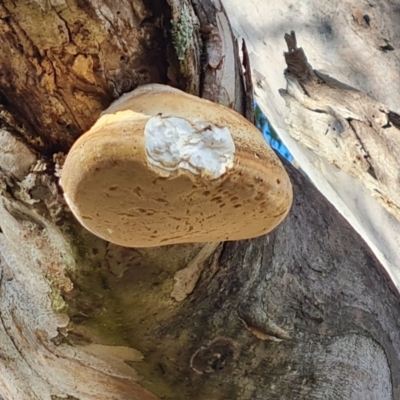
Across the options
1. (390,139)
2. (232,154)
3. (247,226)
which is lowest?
(390,139)

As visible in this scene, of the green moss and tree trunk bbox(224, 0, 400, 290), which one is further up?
the green moss

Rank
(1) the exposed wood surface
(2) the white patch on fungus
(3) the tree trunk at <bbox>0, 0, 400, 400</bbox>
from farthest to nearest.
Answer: (1) the exposed wood surface
(3) the tree trunk at <bbox>0, 0, 400, 400</bbox>
(2) the white patch on fungus

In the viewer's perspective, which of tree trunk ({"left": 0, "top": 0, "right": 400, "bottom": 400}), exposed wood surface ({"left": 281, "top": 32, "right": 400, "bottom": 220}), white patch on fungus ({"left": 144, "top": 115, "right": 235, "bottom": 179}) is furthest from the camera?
exposed wood surface ({"left": 281, "top": 32, "right": 400, "bottom": 220})

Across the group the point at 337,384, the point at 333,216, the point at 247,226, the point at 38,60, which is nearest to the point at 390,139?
the point at 333,216

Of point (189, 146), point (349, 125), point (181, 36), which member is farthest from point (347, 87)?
point (189, 146)

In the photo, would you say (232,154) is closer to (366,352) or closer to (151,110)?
(151,110)

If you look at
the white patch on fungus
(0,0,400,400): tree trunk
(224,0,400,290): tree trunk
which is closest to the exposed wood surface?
(224,0,400,290): tree trunk

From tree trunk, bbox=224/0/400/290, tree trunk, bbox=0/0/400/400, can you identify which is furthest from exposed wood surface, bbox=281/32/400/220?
tree trunk, bbox=0/0/400/400

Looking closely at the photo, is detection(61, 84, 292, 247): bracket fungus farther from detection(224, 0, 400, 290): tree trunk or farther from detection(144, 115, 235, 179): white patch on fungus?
detection(224, 0, 400, 290): tree trunk

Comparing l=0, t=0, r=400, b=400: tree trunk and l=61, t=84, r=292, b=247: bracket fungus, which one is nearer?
l=61, t=84, r=292, b=247: bracket fungus
